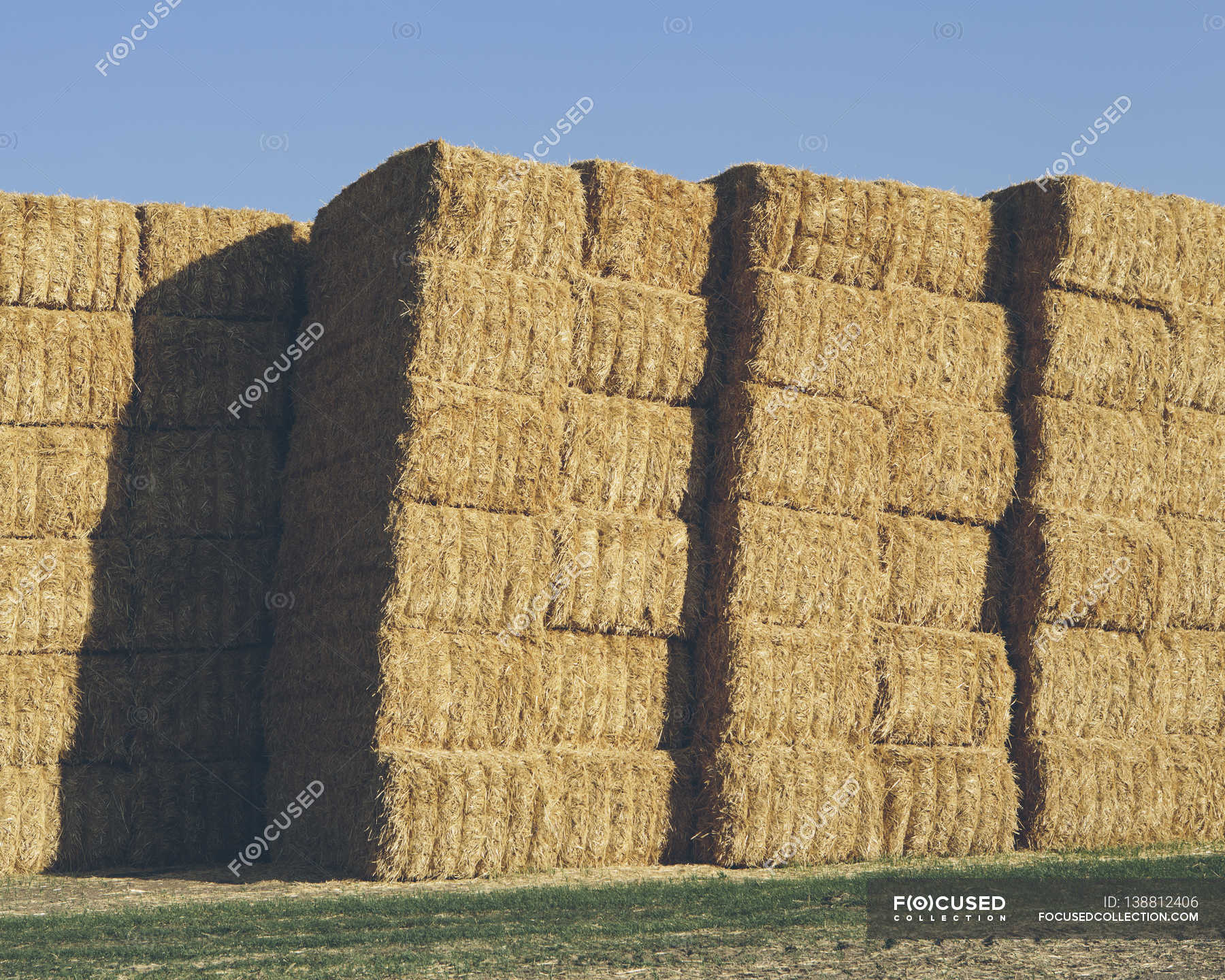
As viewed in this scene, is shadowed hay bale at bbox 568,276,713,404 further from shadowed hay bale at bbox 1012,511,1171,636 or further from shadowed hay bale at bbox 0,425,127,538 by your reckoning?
shadowed hay bale at bbox 0,425,127,538

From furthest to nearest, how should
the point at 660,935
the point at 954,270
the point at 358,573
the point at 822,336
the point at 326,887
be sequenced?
the point at 954,270 < the point at 822,336 < the point at 358,573 < the point at 326,887 < the point at 660,935

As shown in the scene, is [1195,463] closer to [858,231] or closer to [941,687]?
[941,687]

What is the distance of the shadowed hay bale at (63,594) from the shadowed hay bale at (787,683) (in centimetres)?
545

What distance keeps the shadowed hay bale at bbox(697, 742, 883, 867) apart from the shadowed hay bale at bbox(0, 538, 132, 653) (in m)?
5.68

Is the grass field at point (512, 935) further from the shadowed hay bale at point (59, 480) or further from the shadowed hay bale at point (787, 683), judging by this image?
the shadowed hay bale at point (59, 480)

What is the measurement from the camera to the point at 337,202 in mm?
14812

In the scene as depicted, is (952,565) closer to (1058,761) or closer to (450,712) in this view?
(1058,761)

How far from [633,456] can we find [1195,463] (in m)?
6.37

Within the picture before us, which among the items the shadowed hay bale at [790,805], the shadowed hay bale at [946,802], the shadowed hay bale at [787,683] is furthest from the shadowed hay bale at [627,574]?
the shadowed hay bale at [946,802]

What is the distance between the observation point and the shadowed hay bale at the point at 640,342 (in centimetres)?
1388

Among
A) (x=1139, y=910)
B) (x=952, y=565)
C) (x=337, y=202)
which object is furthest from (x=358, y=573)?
(x=1139, y=910)

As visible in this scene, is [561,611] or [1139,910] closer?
[1139,910]

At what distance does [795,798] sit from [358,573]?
4.42 meters

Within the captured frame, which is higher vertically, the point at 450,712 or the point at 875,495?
the point at 875,495
